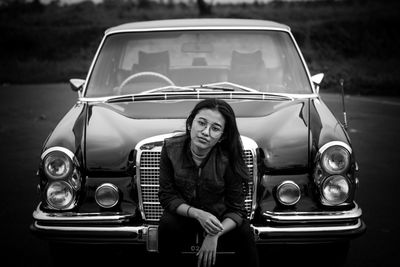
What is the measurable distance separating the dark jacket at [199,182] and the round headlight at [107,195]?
0.32 meters

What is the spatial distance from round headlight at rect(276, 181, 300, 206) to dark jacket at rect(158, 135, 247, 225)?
0.28m

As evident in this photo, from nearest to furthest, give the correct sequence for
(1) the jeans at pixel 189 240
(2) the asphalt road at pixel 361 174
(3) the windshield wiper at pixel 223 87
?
(1) the jeans at pixel 189 240, (2) the asphalt road at pixel 361 174, (3) the windshield wiper at pixel 223 87

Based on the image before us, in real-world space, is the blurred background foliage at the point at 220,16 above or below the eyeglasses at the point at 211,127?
below

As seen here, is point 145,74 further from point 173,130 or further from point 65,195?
point 65,195

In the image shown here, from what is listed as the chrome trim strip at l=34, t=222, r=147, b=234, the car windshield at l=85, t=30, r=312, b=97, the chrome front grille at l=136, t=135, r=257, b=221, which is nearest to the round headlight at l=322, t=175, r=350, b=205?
the chrome front grille at l=136, t=135, r=257, b=221

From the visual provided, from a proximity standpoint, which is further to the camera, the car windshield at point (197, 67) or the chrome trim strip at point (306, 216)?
the car windshield at point (197, 67)

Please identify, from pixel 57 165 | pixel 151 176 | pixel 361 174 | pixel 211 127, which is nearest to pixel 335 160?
pixel 211 127

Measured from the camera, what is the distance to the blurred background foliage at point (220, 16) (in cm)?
1940

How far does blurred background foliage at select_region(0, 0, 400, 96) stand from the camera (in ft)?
63.6

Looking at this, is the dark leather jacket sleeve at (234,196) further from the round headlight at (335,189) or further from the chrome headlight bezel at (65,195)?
the chrome headlight bezel at (65,195)

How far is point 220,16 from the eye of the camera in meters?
30.3

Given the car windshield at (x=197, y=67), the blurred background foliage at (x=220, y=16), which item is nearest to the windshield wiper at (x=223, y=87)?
the car windshield at (x=197, y=67)

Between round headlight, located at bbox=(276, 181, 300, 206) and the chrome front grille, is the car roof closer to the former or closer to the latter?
the chrome front grille

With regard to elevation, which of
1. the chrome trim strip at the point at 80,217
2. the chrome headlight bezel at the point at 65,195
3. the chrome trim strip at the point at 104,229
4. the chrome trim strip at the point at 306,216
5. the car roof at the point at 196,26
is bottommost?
the chrome trim strip at the point at 104,229
